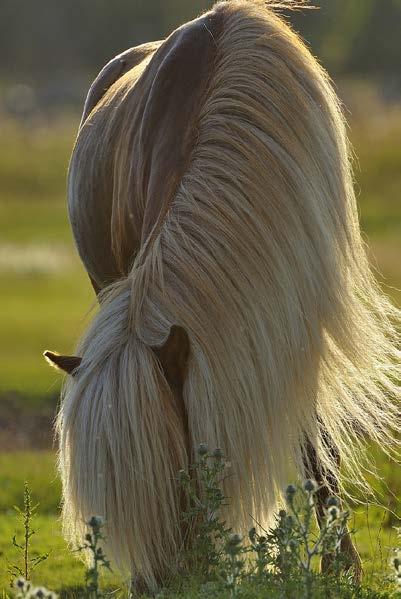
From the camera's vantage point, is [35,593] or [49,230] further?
[49,230]

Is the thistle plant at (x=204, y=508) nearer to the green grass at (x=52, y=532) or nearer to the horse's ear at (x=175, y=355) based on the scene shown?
the horse's ear at (x=175, y=355)

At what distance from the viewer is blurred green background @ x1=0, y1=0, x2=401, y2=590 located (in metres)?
13.5

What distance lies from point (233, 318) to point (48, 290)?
66.8 feet

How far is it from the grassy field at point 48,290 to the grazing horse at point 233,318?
0.49 metres

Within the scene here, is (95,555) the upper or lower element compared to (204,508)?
lower

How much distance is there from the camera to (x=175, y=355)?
3.81 m

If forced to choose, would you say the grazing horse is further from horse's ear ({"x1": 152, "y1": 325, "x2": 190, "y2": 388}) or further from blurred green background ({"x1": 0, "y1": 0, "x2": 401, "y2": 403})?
blurred green background ({"x1": 0, "y1": 0, "x2": 401, "y2": 403})

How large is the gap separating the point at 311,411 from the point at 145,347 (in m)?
0.71

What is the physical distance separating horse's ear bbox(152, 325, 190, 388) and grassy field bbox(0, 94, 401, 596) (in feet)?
2.96

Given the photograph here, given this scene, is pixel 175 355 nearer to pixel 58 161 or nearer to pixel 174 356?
pixel 174 356

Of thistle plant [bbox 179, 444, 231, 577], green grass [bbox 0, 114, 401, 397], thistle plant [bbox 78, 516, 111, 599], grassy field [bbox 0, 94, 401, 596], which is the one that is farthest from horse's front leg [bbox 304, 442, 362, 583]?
thistle plant [bbox 78, 516, 111, 599]

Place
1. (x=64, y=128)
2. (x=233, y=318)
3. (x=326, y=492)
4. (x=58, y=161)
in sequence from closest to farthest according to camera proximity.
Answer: (x=233, y=318), (x=326, y=492), (x=58, y=161), (x=64, y=128)

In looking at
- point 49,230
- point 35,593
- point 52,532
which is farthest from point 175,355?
point 49,230

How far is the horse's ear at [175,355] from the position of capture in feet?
12.4
